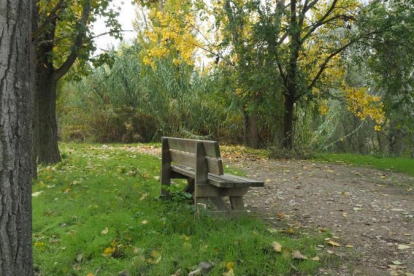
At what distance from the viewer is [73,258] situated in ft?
13.7

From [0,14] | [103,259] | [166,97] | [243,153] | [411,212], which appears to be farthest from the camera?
[166,97]

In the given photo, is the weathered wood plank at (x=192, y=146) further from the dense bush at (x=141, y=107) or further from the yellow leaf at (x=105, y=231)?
the dense bush at (x=141, y=107)

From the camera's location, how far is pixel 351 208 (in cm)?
623

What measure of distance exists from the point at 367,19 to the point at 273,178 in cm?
553

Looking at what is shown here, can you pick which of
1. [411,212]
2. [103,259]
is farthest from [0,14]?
[411,212]

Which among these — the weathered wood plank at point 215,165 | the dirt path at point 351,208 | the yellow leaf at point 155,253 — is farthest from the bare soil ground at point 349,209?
the yellow leaf at point 155,253

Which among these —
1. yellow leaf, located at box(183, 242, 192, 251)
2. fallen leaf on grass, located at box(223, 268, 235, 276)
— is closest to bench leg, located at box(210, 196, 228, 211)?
yellow leaf, located at box(183, 242, 192, 251)

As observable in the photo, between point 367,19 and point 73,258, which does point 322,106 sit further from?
point 73,258

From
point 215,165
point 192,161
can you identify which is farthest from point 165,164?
point 215,165

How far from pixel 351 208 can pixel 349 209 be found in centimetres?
8

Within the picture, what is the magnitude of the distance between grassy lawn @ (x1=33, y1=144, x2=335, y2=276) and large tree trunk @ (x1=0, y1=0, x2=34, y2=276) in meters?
1.15

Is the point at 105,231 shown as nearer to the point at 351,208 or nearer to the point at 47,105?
the point at 351,208

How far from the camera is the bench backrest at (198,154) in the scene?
473cm

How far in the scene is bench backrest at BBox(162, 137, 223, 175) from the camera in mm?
4727
